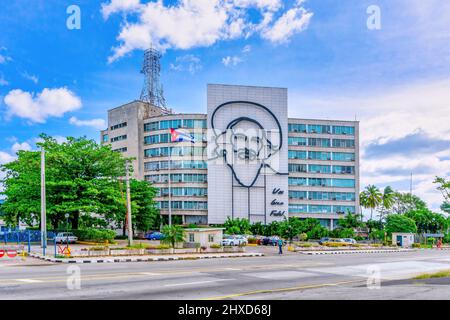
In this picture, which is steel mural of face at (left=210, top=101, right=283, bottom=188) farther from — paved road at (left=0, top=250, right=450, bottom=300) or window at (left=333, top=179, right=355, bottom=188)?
paved road at (left=0, top=250, right=450, bottom=300)

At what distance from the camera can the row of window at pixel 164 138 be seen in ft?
292

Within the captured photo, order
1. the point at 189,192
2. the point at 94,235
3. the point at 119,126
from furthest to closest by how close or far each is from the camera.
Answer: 1. the point at 119,126
2. the point at 189,192
3. the point at 94,235

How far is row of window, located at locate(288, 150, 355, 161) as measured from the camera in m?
96.7

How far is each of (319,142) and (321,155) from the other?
275cm

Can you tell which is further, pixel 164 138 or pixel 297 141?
pixel 297 141

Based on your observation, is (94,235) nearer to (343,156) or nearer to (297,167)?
(297,167)

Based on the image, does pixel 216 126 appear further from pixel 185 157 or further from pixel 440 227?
pixel 440 227

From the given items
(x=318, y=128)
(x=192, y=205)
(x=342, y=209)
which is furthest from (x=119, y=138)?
(x=342, y=209)

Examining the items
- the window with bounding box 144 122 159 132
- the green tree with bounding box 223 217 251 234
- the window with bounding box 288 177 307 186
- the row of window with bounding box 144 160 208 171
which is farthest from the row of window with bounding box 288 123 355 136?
the window with bounding box 144 122 159 132

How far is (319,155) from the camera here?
98.2 m

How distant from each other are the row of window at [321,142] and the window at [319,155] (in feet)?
4.80

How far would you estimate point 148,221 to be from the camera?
7256cm
